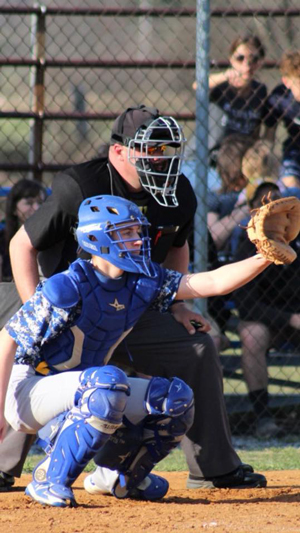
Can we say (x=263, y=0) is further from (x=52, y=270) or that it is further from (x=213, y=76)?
(x=52, y=270)

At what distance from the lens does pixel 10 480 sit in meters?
3.99

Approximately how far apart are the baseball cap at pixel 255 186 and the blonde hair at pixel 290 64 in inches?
30.4

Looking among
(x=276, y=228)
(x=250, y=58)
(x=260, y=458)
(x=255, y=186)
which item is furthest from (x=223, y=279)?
(x=250, y=58)

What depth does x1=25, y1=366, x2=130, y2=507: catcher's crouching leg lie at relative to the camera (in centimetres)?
322

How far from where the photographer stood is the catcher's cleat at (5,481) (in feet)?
13.0

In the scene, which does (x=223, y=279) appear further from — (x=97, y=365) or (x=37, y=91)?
(x=37, y=91)

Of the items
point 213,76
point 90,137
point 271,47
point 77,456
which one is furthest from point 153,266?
point 90,137

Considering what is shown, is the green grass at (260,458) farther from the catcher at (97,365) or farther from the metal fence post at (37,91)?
the metal fence post at (37,91)

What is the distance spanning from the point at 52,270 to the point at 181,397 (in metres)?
0.96

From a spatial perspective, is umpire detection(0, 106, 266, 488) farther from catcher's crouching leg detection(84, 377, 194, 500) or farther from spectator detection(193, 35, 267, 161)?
spectator detection(193, 35, 267, 161)

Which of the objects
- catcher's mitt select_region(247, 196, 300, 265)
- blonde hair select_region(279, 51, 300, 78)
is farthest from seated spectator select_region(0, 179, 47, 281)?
catcher's mitt select_region(247, 196, 300, 265)

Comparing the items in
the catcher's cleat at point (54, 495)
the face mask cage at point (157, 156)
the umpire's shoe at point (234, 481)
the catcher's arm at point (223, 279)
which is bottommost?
the umpire's shoe at point (234, 481)

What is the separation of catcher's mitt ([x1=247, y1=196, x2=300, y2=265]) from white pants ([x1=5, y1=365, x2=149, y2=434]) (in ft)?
2.56

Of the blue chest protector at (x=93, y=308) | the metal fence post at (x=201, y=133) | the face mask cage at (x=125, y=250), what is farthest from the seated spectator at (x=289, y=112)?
the face mask cage at (x=125, y=250)
